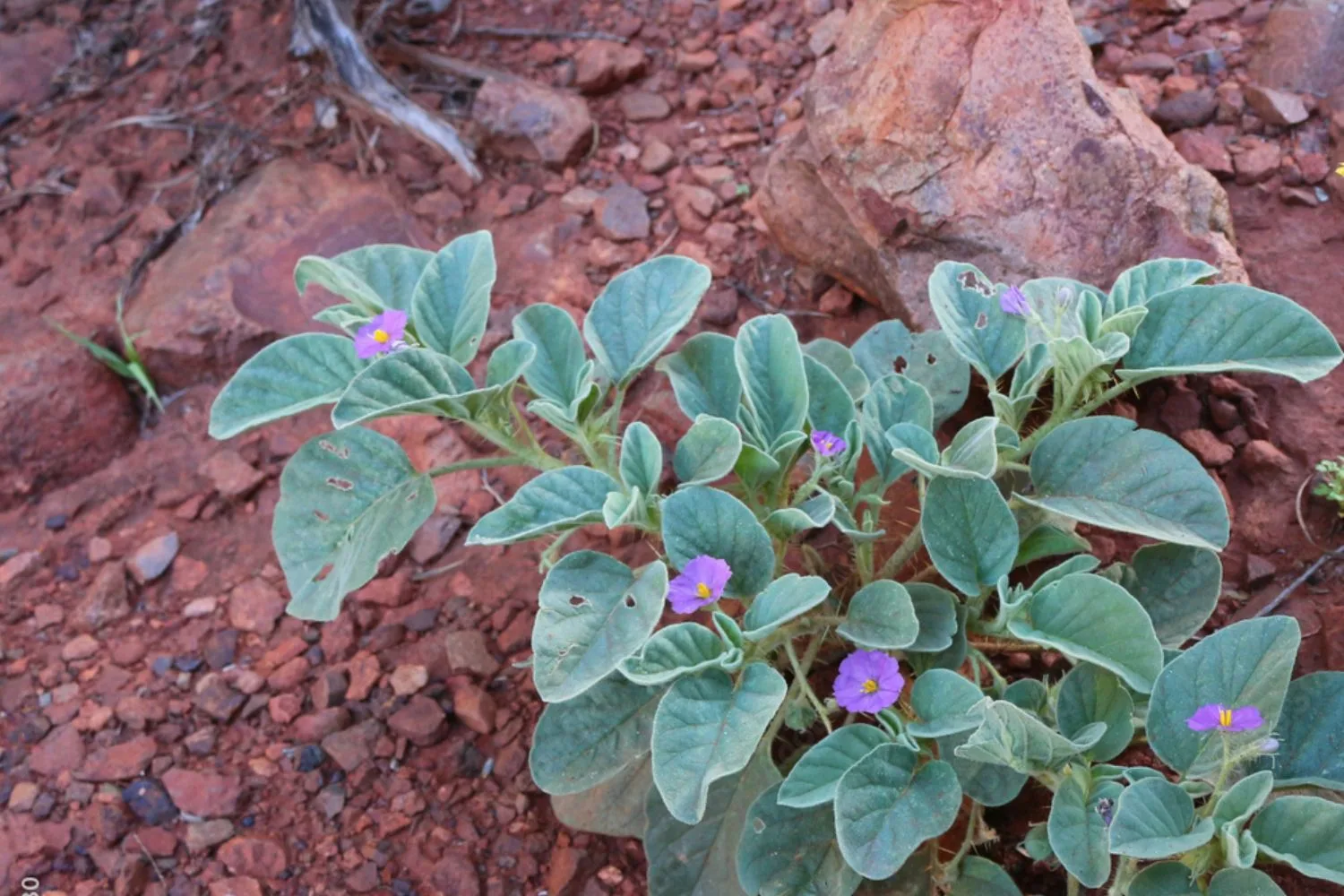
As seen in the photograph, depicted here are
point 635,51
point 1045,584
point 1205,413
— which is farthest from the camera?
point 635,51

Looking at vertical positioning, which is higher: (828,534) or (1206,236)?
(1206,236)

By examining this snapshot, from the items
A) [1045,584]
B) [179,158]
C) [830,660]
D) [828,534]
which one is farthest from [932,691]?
[179,158]

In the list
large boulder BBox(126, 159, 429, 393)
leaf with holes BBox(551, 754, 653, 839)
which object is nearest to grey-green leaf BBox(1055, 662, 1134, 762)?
leaf with holes BBox(551, 754, 653, 839)

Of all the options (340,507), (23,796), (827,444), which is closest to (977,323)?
(827,444)

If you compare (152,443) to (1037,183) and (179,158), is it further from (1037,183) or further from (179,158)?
(1037,183)

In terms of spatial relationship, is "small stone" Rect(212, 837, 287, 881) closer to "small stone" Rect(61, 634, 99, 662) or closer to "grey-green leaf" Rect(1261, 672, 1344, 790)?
"small stone" Rect(61, 634, 99, 662)

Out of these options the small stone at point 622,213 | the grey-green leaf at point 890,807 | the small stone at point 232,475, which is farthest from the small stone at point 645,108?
the grey-green leaf at point 890,807
